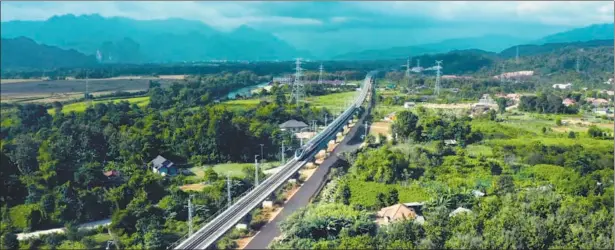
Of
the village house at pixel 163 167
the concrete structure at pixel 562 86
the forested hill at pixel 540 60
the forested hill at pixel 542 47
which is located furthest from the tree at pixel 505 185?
the forested hill at pixel 542 47

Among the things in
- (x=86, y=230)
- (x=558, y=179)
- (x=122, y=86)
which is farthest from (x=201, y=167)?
(x=122, y=86)

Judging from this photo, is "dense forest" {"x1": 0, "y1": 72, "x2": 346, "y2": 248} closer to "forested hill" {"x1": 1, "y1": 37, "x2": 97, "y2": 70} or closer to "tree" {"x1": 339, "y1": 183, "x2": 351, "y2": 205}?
"tree" {"x1": 339, "y1": 183, "x2": 351, "y2": 205}

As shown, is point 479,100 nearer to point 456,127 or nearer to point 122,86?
point 456,127

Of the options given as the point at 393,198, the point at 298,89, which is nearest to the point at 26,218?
the point at 393,198

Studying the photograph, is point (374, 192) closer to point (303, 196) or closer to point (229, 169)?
point (303, 196)

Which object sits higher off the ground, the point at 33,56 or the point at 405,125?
the point at 33,56

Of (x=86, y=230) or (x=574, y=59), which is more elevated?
(x=574, y=59)
